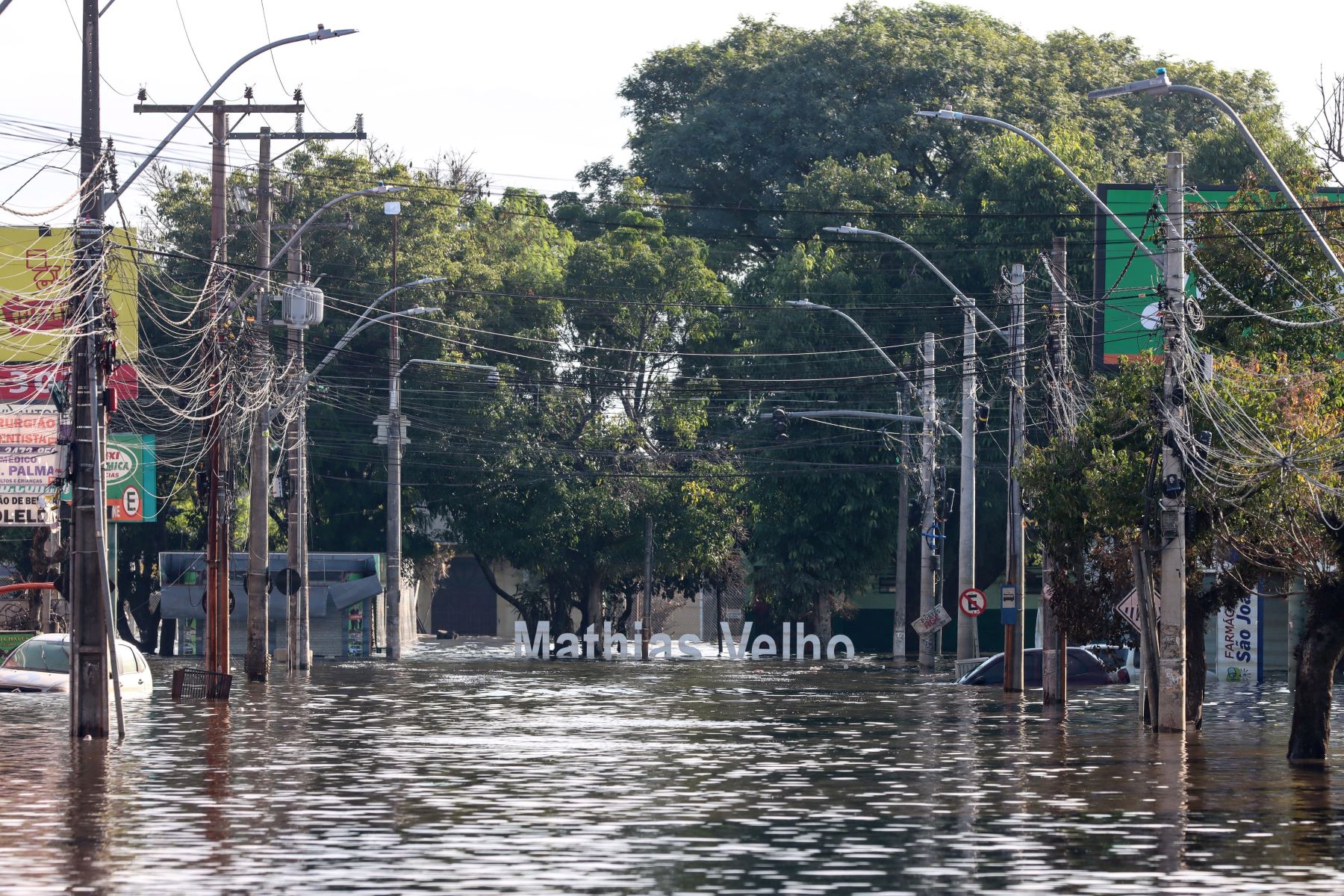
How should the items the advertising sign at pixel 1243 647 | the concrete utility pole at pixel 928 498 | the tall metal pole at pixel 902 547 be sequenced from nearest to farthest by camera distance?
the advertising sign at pixel 1243 647, the concrete utility pole at pixel 928 498, the tall metal pole at pixel 902 547

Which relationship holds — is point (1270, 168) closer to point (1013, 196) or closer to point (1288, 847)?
point (1288, 847)

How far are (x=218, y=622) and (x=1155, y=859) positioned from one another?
27.6 meters

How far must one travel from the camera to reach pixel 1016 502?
41812 millimetres

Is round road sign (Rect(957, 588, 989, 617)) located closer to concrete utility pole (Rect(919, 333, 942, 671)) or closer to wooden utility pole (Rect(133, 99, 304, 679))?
concrete utility pole (Rect(919, 333, 942, 671))

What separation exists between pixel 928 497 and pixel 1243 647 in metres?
11.3

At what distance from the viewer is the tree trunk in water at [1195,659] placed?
34.1 m

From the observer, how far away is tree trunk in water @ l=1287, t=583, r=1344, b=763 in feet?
87.6

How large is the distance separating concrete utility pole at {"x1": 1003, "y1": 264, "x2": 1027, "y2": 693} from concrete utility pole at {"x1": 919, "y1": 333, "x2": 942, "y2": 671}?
14563mm

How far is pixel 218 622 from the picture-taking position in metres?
41.4

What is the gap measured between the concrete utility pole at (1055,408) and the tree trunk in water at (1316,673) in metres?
9.70

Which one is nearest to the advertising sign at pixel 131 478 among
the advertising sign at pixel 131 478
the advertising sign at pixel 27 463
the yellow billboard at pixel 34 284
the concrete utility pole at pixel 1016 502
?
the advertising sign at pixel 131 478

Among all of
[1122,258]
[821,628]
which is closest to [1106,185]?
[1122,258]

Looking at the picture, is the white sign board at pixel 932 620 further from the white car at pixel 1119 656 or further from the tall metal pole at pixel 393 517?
the tall metal pole at pixel 393 517

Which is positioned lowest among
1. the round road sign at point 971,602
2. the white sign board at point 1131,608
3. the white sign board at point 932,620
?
the white sign board at point 932,620
